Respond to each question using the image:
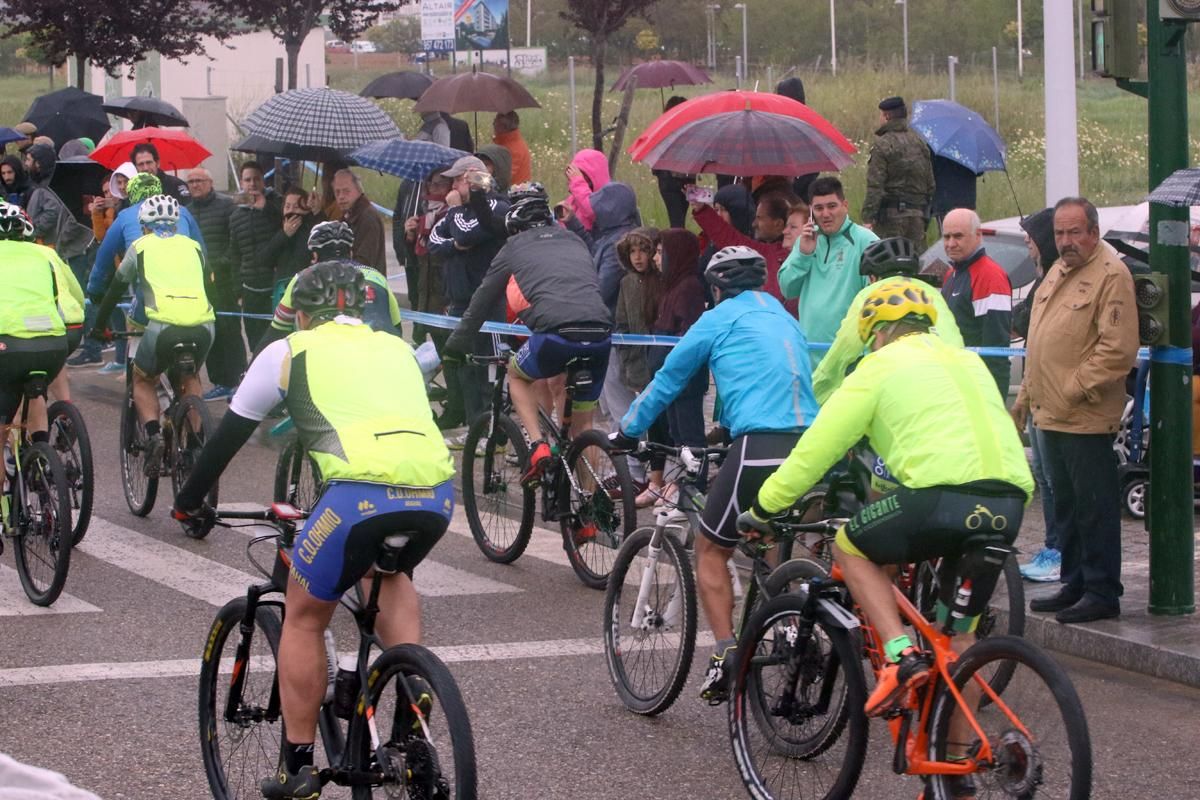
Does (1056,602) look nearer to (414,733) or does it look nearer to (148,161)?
(414,733)

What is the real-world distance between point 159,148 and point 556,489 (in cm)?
1048

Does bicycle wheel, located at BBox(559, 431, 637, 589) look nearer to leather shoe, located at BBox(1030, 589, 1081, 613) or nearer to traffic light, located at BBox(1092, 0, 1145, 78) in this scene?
leather shoe, located at BBox(1030, 589, 1081, 613)

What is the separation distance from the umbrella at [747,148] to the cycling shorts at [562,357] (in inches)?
114

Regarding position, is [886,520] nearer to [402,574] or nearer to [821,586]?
[821,586]

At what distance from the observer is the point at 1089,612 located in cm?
823

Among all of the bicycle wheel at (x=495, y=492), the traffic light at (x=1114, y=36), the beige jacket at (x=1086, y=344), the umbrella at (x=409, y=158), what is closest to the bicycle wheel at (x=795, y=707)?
the beige jacket at (x=1086, y=344)

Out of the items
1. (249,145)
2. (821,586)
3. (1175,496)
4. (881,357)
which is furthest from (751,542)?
(249,145)

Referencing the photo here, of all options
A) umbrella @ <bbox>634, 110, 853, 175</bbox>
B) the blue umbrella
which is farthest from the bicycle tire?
the blue umbrella

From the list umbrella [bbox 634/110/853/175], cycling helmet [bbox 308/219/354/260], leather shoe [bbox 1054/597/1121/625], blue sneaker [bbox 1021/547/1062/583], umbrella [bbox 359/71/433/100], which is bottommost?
leather shoe [bbox 1054/597/1121/625]

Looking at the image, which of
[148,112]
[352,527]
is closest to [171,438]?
[352,527]

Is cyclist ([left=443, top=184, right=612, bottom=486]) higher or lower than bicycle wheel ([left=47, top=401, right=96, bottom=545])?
higher

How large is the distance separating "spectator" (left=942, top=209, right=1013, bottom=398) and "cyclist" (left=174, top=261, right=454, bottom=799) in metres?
5.00

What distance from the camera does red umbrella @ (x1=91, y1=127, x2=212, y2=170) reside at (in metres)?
18.2

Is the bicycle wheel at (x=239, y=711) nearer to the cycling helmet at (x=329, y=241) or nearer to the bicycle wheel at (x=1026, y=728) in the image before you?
the bicycle wheel at (x=1026, y=728)
